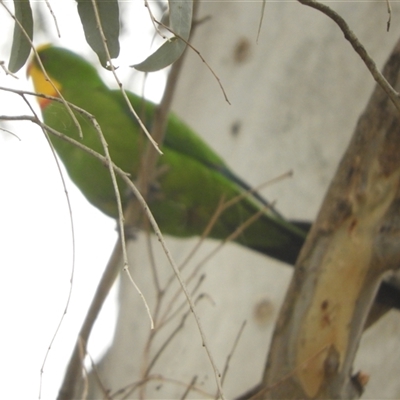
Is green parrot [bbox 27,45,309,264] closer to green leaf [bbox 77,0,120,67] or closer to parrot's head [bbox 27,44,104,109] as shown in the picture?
parrot's head [bbox 27,44,104,109]

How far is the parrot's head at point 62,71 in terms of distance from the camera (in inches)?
75.7

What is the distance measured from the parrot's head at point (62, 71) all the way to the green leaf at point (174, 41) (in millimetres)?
1247

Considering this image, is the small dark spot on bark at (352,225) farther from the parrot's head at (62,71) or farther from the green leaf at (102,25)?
Result: the parrot's head at (62,71)

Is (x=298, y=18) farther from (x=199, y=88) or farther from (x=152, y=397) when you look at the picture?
(x=152, y=397)

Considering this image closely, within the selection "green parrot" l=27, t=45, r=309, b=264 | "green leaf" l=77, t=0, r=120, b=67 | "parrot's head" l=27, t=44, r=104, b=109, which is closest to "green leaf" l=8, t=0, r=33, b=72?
"green leaf" l=77, t=0, r=120, b=67

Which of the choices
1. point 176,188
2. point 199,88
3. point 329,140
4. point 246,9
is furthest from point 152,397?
point 246,9

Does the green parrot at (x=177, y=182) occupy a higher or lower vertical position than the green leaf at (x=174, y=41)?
higher

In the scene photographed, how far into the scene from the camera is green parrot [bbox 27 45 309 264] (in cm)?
167

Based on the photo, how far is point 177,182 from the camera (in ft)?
5.79

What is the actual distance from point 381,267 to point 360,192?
135 millimetres

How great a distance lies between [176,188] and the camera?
1.76 meters

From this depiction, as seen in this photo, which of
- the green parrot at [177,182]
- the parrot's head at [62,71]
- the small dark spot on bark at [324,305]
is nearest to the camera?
the small dark spot on bark at [324,305]

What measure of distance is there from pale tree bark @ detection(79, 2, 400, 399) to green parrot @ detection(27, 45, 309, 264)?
0.14 meters

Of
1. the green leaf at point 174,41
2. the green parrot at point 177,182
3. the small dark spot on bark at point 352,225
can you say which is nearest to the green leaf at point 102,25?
the green leaf at point 174,41
